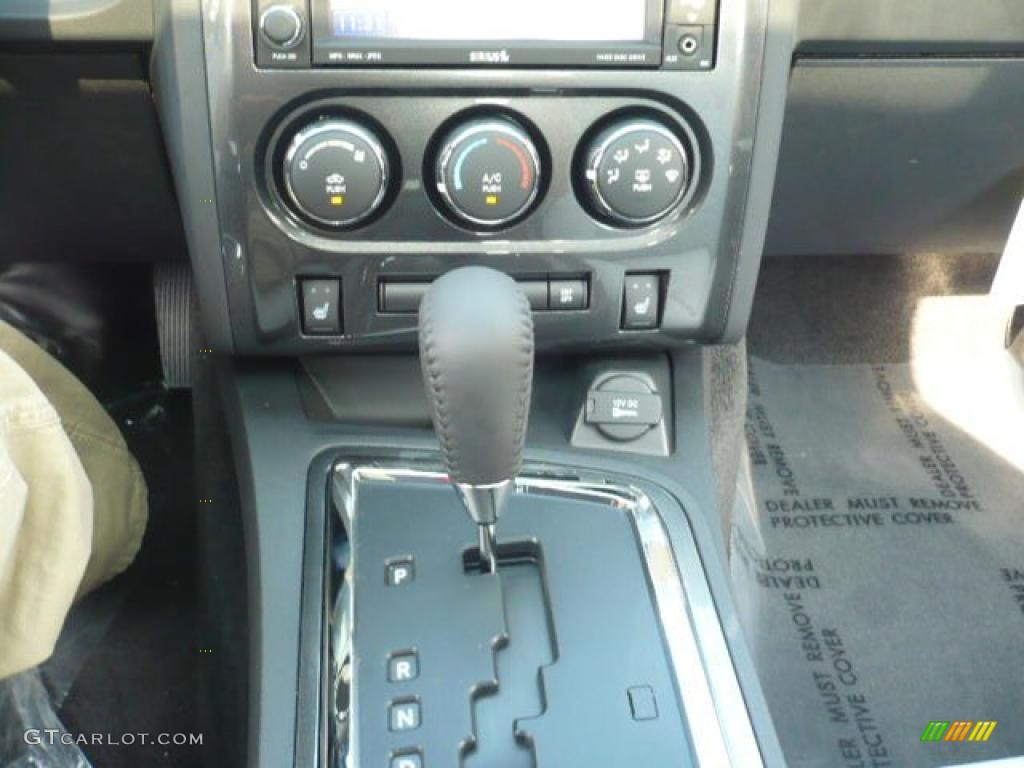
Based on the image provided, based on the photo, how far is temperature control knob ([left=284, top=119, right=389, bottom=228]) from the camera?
2.17 ft

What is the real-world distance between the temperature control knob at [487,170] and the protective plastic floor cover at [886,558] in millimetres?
645

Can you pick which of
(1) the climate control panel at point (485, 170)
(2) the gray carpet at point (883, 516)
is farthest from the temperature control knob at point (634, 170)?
(2) the gray carpet at point (883, 516)

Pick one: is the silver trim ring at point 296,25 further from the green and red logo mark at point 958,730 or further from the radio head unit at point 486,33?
the green and red logo mark at point 958,730

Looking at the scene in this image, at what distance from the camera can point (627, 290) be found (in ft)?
2.38

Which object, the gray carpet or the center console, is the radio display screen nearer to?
the center console

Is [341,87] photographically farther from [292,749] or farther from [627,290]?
[292,749]

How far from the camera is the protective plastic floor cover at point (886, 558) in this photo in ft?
3.70

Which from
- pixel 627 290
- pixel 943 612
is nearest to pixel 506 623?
pixel 627 290

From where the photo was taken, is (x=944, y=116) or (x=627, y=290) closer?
(x=627, y=290)

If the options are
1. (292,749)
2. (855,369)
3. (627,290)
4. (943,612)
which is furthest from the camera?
(855,369)

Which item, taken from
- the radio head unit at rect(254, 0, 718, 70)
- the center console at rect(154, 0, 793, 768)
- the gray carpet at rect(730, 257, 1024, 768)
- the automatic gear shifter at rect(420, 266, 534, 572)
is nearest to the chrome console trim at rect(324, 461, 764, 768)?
the center console at rect(154, 0, 793, 768)

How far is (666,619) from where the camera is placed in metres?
0.66

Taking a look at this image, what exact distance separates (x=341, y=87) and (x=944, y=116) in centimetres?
55

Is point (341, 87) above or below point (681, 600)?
above
